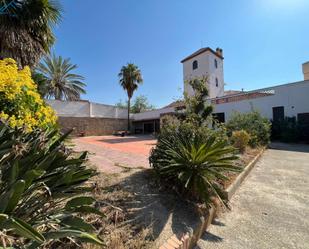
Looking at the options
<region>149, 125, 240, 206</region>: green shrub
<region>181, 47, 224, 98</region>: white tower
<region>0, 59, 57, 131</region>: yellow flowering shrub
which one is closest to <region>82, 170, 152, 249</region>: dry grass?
<region>149, 125, 240, 206</region>: green shrub

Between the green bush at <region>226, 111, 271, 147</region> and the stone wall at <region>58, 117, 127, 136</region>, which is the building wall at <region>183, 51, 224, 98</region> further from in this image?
the green bush at <region>226, 111, 271, 147</region>

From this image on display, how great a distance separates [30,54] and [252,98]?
57.3ft

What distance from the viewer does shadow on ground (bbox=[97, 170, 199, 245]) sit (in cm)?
270

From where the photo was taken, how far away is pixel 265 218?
11.4 feet

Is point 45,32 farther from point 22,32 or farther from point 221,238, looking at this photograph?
point 221,238

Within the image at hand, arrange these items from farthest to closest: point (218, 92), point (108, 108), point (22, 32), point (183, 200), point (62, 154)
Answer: point (218, 92) → point (108, 108) → point (22, 32) → point (183, 200) → point (62, 154)

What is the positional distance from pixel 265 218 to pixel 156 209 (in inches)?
81.5

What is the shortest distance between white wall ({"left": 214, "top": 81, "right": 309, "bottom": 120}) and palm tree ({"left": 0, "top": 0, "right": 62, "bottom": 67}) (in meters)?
16.3

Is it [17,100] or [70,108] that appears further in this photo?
[70,108]

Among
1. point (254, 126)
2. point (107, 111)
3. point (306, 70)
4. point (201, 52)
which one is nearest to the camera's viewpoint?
point (254, 126)

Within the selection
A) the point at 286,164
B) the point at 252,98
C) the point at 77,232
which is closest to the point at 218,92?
the point at 252,98

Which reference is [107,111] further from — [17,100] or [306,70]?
[306,70]

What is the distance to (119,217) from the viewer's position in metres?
2.74

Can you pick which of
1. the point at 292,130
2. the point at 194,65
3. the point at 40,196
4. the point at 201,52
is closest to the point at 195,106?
the point at 40,196
